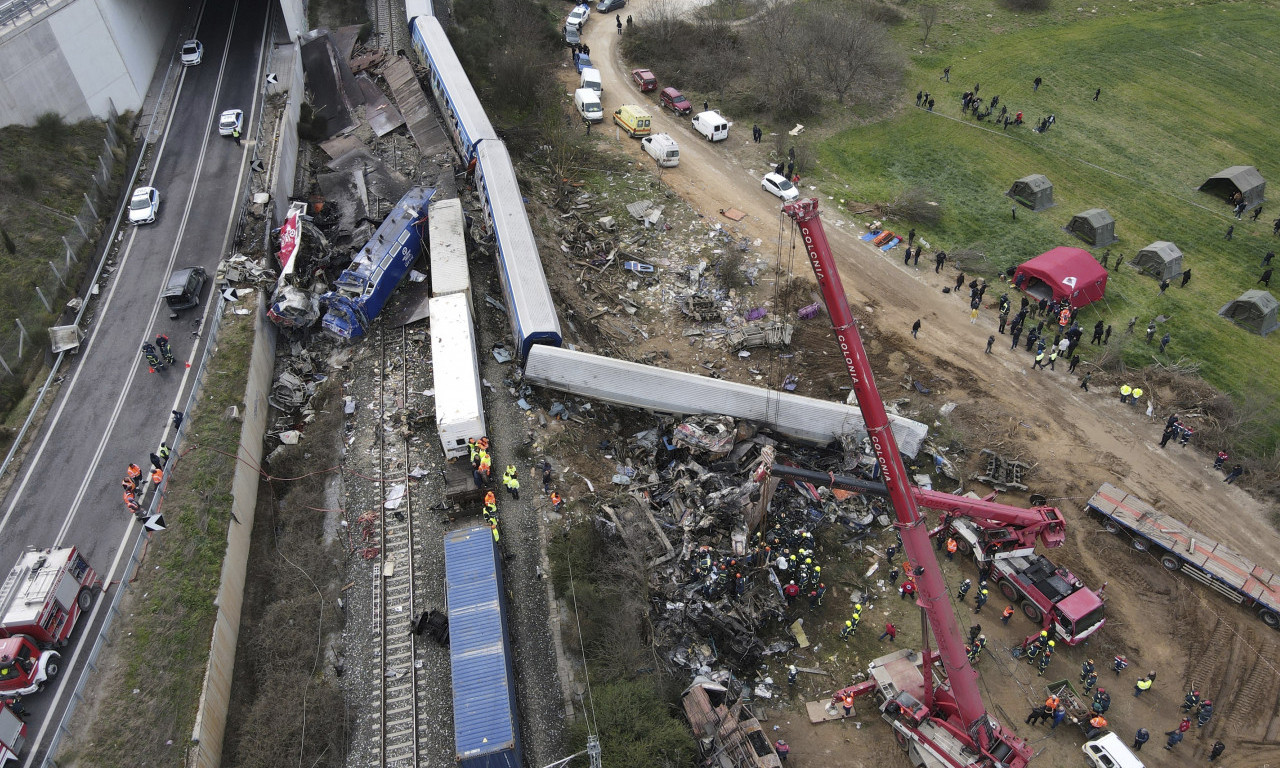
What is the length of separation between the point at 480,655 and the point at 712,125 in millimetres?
31480

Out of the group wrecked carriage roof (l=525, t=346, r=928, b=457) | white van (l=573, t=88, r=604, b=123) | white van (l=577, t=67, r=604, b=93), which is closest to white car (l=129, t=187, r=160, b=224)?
wrecked carriage roof (l=525, t=346, r=928, b=457)

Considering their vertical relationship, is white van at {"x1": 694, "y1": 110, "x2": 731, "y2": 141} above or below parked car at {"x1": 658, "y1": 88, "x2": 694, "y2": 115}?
below

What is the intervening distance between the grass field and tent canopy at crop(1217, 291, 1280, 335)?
53cm

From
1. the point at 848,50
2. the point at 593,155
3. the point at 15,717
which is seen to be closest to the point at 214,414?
the point at 15,717

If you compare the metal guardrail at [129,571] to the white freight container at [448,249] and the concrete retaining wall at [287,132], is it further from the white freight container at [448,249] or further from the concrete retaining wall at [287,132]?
the white freight container at [448,249]

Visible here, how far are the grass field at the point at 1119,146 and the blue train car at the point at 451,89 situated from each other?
1780 cm

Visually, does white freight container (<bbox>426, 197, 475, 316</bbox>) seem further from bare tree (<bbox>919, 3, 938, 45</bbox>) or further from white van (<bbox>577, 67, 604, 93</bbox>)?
bare tree (<bbox>919, 3, 938, 45</bbox>)

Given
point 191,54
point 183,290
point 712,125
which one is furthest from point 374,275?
point 191,54

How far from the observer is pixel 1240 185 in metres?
37.8

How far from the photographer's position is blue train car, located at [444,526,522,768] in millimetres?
17094

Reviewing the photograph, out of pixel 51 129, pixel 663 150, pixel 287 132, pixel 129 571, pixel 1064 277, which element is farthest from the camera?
pixel 663 150

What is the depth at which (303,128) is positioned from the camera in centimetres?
3925

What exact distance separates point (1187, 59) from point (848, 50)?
2373cm

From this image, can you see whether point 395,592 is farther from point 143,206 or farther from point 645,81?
point 645,81
